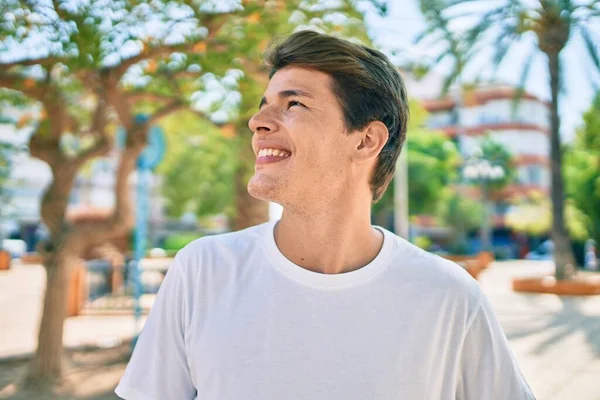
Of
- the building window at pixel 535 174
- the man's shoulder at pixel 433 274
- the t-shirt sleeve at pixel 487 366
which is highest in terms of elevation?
the man's shoulder at pixel 433 274

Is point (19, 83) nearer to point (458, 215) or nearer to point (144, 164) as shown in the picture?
point (144, 164)

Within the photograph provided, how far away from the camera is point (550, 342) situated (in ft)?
28.9

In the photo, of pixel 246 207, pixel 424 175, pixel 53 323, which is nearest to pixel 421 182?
pixel 424 175

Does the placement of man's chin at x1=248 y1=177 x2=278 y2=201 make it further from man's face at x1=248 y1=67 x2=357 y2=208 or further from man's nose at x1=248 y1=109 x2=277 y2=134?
man's nose at x1=248 y1=109 x2=277 y2=134

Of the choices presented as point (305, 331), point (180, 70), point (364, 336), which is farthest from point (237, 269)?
point (180, 70)

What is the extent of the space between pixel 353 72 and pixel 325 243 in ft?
1.57

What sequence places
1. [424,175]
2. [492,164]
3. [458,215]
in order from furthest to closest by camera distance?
[458,215], [492,164], [424,175]

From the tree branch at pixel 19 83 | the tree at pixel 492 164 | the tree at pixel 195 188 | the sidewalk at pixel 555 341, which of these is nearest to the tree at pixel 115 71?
the tree branch at pixel 19 83

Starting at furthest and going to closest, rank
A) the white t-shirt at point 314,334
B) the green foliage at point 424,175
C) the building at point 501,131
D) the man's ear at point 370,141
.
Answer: the building at point 501,131
the green foliage at point 424,175
the man's ear at point 370,141
the white t-shirt at point 314,334

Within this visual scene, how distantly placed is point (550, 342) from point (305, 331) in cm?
810

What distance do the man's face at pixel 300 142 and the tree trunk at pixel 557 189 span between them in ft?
51.0

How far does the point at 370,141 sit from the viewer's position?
1.91 meters

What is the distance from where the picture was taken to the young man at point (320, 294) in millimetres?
1601

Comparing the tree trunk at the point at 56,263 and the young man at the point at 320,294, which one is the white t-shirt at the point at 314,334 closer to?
the young man at the point at 320,294
